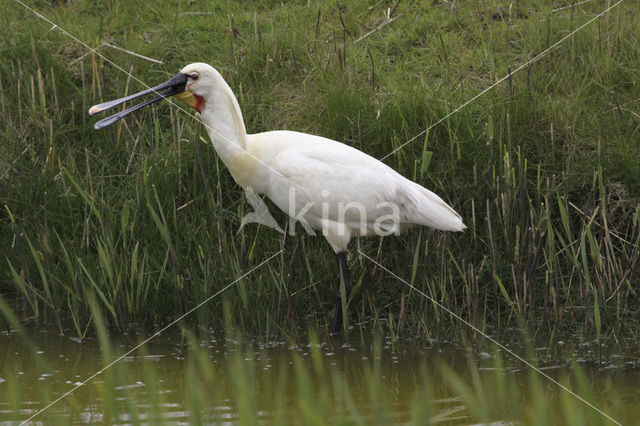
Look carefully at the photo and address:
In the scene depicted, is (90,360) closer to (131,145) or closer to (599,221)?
(131,145)

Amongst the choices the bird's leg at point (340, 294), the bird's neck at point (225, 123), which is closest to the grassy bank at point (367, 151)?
the bird's leg at point (340, 294)

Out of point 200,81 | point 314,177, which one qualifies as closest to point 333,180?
point 314,177

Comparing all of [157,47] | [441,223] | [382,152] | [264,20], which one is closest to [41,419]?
[441,223]

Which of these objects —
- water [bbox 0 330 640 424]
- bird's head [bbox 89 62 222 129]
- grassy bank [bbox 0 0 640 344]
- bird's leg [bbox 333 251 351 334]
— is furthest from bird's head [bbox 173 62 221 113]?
water [bbox 0 330 640 424]

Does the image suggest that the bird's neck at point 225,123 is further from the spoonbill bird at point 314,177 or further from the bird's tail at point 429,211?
the bird's tail at point 429,211

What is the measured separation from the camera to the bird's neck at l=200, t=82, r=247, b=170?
4.79m

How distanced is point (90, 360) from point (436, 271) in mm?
1789

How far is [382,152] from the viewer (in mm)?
5262

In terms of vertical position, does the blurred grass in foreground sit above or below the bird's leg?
below

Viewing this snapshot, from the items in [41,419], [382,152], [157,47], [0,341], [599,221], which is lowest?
[41,419]

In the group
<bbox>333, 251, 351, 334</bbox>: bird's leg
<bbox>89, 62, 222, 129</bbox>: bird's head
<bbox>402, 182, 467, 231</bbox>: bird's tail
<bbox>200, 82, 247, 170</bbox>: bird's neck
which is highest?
<bbox>89, 62, 222, 129</bbox>: bird's head

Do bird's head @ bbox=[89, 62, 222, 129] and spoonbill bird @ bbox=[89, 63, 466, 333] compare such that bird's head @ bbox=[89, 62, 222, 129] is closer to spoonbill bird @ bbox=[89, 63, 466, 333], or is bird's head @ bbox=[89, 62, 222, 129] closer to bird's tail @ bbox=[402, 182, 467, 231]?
spoonbill bird @ bbox=[89, 63, 466, 333]

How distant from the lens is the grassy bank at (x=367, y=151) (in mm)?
4578

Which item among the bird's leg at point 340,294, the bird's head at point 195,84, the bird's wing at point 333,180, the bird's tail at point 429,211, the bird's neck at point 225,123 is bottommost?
the bird's leg at point 340,294
